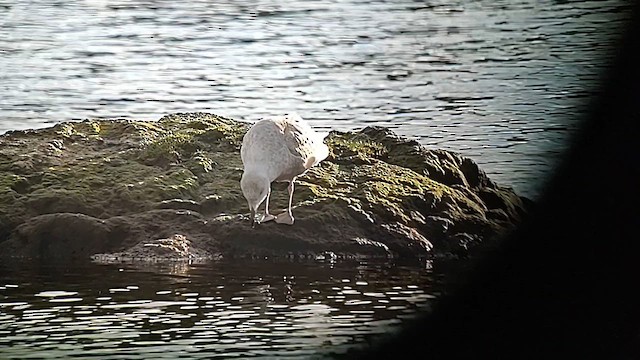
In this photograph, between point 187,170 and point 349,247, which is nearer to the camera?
point 349,247

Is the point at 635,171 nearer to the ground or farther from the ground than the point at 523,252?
farther from the ground

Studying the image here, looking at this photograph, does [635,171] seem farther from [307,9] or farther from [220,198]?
[307,9]

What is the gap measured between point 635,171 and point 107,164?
4463 mm

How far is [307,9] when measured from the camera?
19.9 metres

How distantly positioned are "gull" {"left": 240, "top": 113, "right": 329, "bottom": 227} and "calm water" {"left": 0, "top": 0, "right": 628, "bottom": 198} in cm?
321

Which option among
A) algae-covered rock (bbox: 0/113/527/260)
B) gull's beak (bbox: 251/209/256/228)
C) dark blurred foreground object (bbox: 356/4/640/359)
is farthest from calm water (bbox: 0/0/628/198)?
gull's beak (bbox: 251/209/256/228)

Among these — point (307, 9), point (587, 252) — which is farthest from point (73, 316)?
point (307, 9)

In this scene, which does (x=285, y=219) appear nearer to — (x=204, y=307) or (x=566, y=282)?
(x=204, y=307)

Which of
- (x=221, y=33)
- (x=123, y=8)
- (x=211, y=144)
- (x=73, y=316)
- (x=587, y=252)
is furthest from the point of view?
(x=123, y=8)

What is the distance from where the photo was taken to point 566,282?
8945 mm

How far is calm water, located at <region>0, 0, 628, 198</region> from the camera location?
594 inches

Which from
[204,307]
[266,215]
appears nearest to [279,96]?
[266,215]

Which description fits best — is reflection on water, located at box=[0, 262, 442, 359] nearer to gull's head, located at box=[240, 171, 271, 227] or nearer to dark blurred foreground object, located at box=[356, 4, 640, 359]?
dark blurred foreground object, located at box=[356, 4, 640, 359]

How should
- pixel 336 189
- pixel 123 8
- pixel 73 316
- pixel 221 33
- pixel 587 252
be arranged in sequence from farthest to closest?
1. pixel 123 8
2. pixel 221 33
3. pixel 336 189
4. pixel 587 252
5. pixel 73 316
